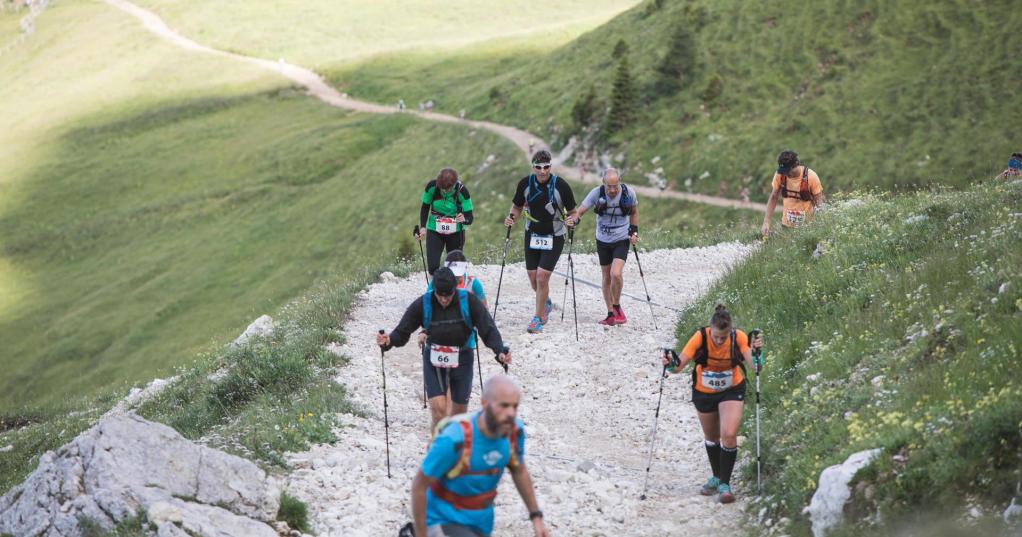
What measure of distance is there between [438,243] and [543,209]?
2527 millimetres

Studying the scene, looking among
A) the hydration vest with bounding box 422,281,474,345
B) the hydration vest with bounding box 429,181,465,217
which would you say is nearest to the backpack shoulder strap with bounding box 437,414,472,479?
the hydration vest with bounding box 422,281,474,345

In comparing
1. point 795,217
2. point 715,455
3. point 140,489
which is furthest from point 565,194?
point 140,489

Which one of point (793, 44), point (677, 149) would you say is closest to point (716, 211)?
point (677, 149)

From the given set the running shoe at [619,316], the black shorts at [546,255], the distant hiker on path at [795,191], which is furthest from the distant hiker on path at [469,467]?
the distant hiker on path at [795,191]

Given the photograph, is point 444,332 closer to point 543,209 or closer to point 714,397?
point 714,397

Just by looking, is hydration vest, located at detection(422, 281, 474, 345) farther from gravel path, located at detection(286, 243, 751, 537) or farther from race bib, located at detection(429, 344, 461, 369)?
gravel path, located at detection(286, 243, 751, 537)

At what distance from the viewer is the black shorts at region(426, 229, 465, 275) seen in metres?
20.1

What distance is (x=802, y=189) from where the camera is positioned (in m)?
21.0

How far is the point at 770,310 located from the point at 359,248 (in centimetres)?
6021

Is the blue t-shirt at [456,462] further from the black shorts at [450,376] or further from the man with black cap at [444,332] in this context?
the black shorts at [450,376]

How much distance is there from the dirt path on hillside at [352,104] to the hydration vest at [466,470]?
5429cm

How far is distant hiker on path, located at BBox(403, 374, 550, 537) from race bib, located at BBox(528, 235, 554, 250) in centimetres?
1111

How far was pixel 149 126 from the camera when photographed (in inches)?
4857

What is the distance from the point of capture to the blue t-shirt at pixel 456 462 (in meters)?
8.09
